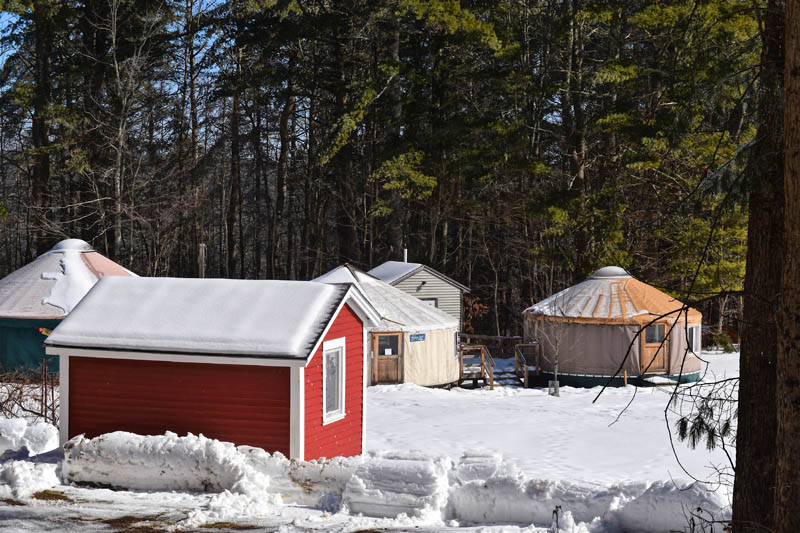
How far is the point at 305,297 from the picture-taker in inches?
484

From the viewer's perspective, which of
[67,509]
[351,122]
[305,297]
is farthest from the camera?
[351,122]

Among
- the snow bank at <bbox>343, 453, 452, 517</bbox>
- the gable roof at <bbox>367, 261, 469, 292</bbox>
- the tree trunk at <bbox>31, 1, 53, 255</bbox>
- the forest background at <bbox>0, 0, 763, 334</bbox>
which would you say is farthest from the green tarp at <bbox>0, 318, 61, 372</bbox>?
the snow bank at <bbox>343, 453, 452, 517</bbox>

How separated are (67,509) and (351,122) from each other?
840 inches

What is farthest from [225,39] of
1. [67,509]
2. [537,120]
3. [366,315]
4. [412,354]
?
[67,509]

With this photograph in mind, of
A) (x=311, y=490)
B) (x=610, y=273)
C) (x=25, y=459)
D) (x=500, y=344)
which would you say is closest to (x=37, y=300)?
(x=25, y=459)

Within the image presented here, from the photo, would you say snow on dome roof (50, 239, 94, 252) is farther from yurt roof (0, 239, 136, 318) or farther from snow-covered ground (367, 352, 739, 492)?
snow-covered ground (367, 352, 739, 492)

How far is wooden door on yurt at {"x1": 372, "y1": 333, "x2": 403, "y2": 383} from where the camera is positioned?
73.2ft

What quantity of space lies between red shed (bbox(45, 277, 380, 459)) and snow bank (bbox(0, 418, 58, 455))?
1392 millimetres

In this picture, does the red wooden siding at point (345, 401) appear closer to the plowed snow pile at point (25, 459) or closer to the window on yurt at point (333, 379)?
the window on yurt at point (333, 379)

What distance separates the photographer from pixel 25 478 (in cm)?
1098

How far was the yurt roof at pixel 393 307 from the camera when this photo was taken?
2247cm

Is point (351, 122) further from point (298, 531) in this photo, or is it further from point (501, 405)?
point (298, 531)

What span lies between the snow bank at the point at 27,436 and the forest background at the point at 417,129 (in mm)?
14421

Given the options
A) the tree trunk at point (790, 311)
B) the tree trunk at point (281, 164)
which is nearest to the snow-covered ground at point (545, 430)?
the tree trunk at point (790, 311)
